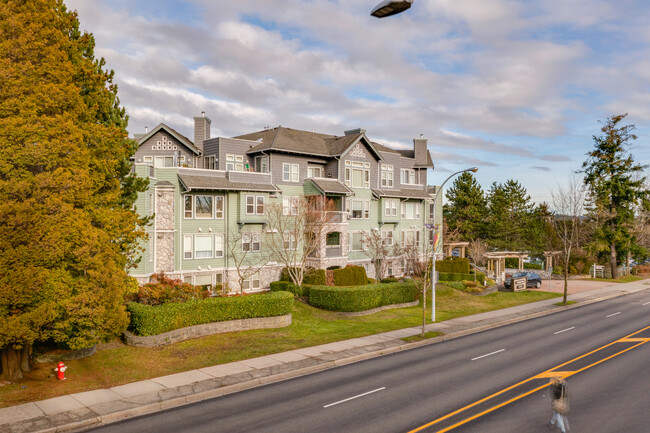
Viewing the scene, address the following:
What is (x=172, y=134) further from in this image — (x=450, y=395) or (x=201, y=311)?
(x=450, y=395)

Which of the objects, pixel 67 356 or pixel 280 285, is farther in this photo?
pixel 280 285

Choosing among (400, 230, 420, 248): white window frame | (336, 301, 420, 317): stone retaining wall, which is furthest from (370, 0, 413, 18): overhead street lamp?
(400, 230, 420, 248): white window frame

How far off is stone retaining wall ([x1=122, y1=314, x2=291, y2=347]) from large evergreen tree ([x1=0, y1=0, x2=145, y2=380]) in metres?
3.16

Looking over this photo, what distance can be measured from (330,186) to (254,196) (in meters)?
7.39

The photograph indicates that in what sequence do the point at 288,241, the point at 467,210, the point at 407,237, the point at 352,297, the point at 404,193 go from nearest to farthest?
1. the point at 352,297
2. the point at 288,241
3. the point at 404,193
4. the point at 407,237
5. the point at 467,210

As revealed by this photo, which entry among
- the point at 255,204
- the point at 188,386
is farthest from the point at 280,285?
the point at 188,386

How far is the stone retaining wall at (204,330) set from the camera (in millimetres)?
22442

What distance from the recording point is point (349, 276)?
4016 centimetres

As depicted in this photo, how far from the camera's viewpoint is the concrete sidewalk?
1424 centimetres

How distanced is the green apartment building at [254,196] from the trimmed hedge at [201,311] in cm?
880

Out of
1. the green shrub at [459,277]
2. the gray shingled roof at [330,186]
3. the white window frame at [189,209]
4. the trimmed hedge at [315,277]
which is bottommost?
the green shrub at [459,277]

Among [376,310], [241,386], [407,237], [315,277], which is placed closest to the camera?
[241,386]

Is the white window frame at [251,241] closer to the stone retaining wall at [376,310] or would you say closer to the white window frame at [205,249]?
the white window frame at [205,249]

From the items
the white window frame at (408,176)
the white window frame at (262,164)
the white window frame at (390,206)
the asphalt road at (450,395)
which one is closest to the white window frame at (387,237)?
the white window frame at (390,206)
